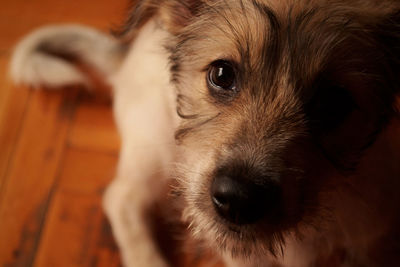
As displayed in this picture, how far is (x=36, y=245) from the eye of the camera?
6.06 ft

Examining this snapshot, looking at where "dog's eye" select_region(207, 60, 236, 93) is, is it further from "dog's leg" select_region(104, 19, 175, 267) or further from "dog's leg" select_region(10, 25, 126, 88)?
"dog's leg" select_region(10, 25, 126, 88)

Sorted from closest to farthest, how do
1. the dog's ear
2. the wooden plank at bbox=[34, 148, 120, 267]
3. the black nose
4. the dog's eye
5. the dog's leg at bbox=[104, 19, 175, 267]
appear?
the black nose, the dog's eye, the dog's ear, the dog's leg at bbox=[104, 19, 175, 267], the wooden plank at bbox=[34, 148, 120, 267]

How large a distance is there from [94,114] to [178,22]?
886 millimetres

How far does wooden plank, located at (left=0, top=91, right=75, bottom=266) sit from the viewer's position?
1851 mm

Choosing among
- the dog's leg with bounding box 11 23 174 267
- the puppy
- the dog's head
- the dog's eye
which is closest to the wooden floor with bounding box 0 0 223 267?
the dog's leg with bounding box 11 23 174 267

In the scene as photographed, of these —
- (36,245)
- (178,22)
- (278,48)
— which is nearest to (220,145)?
(278,48)

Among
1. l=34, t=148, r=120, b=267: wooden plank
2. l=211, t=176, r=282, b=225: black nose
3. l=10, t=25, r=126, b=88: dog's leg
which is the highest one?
l=10, t=25, r=126, b=88: dog's leg

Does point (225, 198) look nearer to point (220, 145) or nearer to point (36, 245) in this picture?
point (220, 145)

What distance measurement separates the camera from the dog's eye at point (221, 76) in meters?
1.26

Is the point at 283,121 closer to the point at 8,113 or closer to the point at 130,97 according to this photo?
the point at 130,97

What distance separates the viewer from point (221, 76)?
4.19 feet

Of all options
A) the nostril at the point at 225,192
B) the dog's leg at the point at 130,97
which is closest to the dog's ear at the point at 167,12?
the dog's leg at the point at 130,97

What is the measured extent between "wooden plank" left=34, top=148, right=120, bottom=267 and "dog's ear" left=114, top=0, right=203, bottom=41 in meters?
0.77

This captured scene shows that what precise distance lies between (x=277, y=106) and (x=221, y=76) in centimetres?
19
